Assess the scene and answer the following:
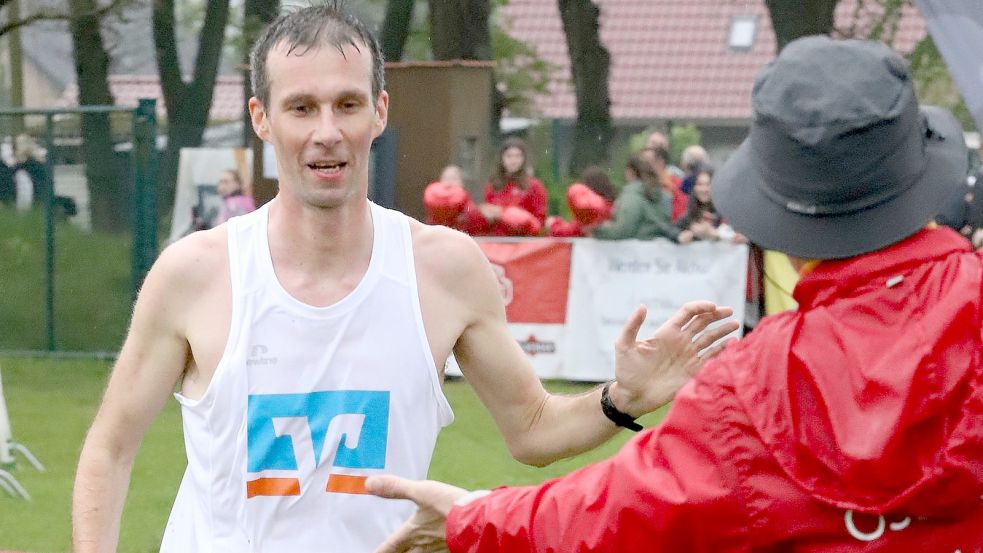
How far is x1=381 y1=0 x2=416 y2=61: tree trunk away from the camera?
17.9 meters

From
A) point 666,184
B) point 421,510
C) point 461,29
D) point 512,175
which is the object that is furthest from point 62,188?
point 421,510

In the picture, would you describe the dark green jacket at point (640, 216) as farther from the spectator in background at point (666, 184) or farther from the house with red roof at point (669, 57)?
the house with red roof at point (669, 57)

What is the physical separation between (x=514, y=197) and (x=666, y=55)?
18161mm

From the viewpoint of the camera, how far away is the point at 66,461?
30.5ft

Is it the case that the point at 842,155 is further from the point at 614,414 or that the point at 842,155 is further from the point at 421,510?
the point at 614,414

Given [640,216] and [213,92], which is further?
[213,92]

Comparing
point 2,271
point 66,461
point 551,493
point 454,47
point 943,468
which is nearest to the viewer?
point 943,468

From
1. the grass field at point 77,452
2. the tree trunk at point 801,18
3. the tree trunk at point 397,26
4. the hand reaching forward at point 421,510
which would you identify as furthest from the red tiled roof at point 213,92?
the hand reaching forward at point 421,510

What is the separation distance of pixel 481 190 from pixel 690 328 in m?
11.0

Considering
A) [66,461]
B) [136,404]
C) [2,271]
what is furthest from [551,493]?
[2,271]

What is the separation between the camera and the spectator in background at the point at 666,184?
11586mm

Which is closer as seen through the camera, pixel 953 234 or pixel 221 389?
pixel 953 234

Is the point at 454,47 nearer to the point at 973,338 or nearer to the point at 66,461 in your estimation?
the point at 66,461

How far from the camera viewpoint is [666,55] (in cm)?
2947
